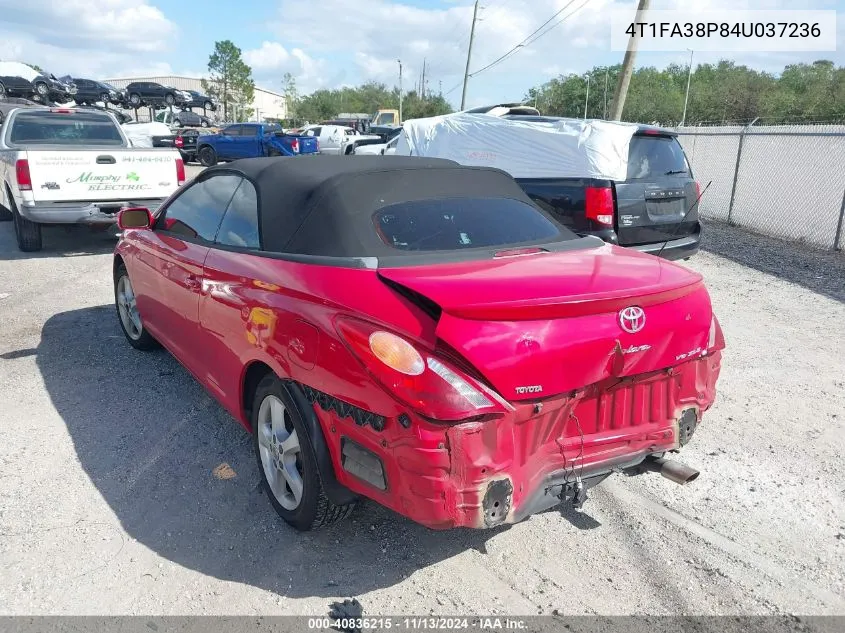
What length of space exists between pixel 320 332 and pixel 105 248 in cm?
835

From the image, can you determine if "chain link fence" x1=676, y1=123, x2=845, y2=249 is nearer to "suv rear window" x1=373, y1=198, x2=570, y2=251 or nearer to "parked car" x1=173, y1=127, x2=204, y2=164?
"suv rear window" x1=373, y1=198, x2=570, y2=251

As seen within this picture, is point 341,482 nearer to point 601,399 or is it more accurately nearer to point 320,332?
point 320,332

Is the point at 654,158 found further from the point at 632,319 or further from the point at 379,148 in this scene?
the point at 379,148

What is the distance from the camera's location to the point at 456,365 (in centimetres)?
235

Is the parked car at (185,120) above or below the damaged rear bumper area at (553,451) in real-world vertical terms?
above

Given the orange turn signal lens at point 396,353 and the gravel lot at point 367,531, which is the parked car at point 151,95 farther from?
the orange turn signal lens at point 396,353

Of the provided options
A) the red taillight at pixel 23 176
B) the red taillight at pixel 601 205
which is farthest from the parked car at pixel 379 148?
the red taillight at pixel 23 176

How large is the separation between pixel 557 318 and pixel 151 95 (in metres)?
38.9

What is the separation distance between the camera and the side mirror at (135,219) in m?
4.71

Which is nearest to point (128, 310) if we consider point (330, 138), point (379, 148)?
point (379, 148)

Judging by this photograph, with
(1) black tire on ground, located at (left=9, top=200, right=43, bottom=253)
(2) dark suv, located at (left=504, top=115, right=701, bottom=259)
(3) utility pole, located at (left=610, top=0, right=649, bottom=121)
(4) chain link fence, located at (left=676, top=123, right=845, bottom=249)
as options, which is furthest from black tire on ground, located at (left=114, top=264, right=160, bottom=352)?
(3) utility pole, located at (left=610, top=0, right=649, bottom=121)

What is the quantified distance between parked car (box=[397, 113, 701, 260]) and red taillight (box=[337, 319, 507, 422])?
4.62m

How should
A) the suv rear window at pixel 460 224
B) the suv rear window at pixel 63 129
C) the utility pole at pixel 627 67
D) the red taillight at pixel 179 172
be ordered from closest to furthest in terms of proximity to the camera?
the suv rear window at pixel 460 224
the red taillight at pixel 179 172
the suv rear window at pixel 63 129
the utility pole at pixel 627 67

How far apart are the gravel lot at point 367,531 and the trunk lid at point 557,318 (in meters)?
0.91
